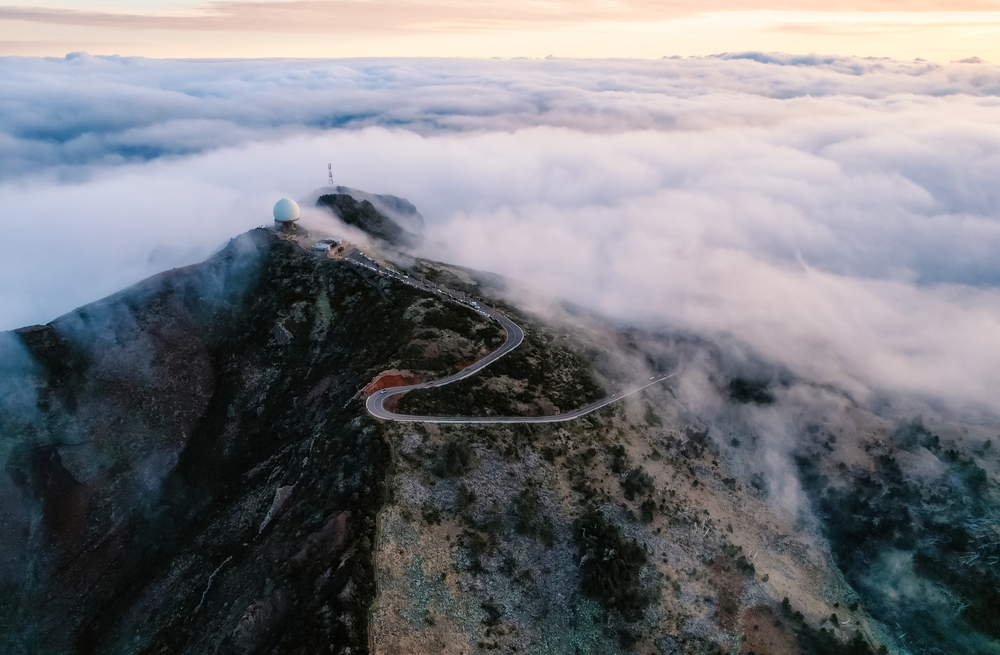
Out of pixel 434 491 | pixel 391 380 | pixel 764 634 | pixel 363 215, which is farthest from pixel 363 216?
pixel 764 634

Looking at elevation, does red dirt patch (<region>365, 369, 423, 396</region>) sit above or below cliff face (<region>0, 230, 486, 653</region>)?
above

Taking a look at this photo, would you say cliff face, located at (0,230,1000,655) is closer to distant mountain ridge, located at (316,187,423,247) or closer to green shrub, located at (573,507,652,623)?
green shrub, located at (573,507,652,623)

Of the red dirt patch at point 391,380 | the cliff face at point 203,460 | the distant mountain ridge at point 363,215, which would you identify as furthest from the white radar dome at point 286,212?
the red dirt patch at point 391,380

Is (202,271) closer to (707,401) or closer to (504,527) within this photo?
(504,527)

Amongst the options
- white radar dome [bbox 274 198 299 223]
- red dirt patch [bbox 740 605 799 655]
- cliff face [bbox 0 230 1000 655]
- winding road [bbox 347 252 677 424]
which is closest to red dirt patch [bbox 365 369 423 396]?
cliff face [bbox 0 230 1000 655]

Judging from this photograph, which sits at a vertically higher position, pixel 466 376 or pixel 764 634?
pixel 466 376

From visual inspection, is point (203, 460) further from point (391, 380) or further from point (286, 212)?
point (286, 212)
